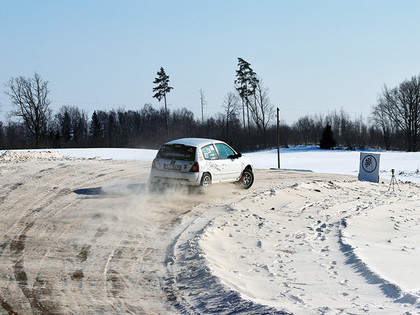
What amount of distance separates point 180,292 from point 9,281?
98.7 inches

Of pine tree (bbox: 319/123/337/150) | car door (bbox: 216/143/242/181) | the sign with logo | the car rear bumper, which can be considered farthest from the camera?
pine tree (bbox: 319/123/337/150)

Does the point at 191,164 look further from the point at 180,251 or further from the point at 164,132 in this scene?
the point at 164,132

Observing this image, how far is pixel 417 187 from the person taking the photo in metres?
21.8

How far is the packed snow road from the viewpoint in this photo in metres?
5.95

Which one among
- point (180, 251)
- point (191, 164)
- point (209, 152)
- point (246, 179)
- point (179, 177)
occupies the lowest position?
point (180, 251)

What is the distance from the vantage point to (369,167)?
845 inches

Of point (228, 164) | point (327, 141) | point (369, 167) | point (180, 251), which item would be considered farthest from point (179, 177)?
point (327, 141)

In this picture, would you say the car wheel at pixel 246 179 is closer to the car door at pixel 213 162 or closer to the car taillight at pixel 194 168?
the car door at pixel 213 162

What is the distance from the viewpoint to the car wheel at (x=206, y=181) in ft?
46.2

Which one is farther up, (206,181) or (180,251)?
(206,181)

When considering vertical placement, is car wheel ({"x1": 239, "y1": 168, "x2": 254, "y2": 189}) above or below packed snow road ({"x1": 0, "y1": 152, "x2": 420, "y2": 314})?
above

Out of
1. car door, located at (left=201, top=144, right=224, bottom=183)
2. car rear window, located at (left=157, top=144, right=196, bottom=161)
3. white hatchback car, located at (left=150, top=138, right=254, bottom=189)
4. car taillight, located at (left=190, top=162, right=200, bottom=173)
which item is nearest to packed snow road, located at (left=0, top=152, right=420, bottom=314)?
white hatchback car, located at (left=150, top=138, right=254, bottom=189)

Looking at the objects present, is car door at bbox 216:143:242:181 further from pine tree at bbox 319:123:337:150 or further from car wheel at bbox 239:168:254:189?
pine tree at bbox 319:123:337:150

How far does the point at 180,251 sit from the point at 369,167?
15249 millimetres
